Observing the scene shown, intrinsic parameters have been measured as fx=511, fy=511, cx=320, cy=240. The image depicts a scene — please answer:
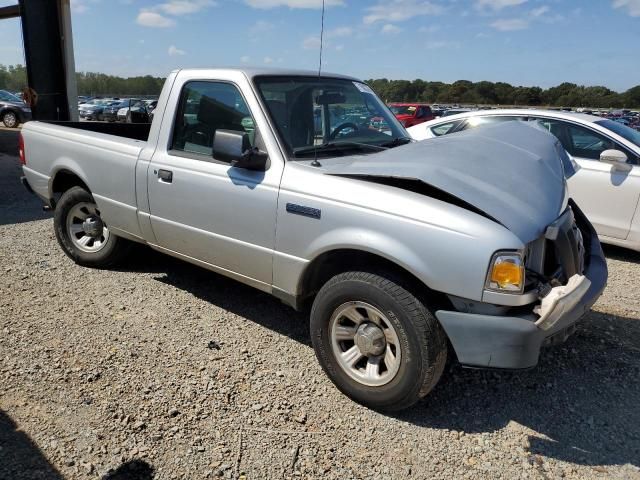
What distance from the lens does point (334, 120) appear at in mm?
3914

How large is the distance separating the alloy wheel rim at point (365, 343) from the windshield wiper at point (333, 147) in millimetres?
1107

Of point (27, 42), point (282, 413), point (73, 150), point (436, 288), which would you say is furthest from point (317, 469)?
point (27, 42)

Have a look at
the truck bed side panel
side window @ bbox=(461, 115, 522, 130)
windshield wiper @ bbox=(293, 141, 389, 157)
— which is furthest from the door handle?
side window @ bbox=(461, 115, 522, 130)

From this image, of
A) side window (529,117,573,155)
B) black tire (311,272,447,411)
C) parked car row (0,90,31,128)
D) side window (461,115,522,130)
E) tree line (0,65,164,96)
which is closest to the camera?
black tire (311,272,447,411)

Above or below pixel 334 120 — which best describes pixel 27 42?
above

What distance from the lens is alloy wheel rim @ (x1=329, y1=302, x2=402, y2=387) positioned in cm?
293

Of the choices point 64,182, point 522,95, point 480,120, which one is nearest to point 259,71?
point 64,182

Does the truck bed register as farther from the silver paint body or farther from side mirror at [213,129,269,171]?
side mirror at [213,129,269,171]

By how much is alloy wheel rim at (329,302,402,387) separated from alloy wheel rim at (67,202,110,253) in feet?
9.38

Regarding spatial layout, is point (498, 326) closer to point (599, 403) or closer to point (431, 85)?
point (599, 403)

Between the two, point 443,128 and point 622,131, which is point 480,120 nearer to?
point 443,128

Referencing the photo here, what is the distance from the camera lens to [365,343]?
9.81 ft

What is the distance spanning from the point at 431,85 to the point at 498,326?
5742cm

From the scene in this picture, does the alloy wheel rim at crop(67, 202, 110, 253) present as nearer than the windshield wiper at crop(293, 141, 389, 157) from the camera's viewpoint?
No
